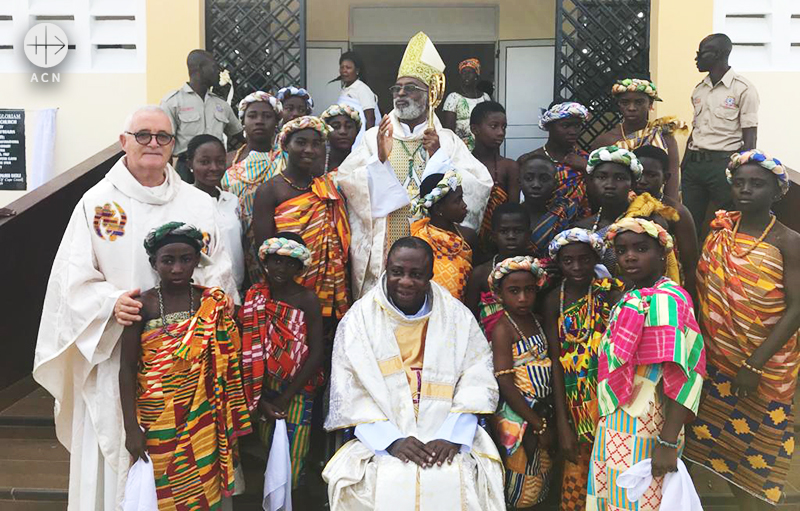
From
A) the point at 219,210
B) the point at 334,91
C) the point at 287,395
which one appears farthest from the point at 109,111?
the point at 287,395

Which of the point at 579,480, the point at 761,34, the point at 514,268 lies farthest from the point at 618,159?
the point at 761,34

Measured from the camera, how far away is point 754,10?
7805 mm

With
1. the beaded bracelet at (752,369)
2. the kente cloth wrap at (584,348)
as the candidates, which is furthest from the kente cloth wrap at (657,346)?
the beaded bracelet at (752,369)

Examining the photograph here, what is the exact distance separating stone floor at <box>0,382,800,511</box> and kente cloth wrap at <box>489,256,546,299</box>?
4.47 feet

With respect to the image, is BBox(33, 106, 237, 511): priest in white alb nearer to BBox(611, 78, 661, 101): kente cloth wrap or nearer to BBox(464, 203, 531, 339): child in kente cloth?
BBox(464, 203, 531, 339): child in kente cloth

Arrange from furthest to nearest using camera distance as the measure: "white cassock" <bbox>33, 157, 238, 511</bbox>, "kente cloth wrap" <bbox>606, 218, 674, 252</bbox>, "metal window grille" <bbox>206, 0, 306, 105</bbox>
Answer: "metal window grille" <bbox>206, 0, 306, 105</bbox> → "white cassock" <bbox>33, 157, 238, 511</bbox> → "kente cloth wrap" <bbox>606, 218, 674, 252</bbox>

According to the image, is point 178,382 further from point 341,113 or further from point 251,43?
point 251,43

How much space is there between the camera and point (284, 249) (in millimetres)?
4125

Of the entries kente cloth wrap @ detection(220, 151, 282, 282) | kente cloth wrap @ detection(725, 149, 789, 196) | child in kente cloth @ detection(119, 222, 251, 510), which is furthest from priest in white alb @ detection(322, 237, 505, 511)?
kente cloth wrap @ detection(725, 149, 789, 196)

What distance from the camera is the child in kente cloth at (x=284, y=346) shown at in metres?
4.14

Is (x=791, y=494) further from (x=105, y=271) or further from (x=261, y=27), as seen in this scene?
(x=261, y=27)

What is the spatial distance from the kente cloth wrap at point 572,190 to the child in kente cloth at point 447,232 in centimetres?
92

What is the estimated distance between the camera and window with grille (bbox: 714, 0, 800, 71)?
779cm

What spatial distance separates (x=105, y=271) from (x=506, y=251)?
7.27ft
